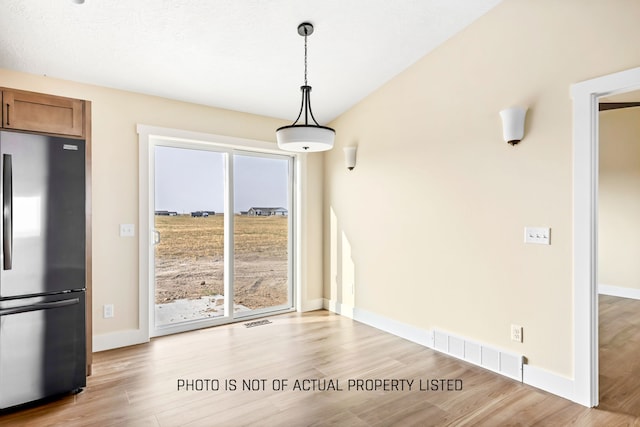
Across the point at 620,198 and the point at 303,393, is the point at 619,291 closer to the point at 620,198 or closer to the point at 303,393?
the point at 620,198

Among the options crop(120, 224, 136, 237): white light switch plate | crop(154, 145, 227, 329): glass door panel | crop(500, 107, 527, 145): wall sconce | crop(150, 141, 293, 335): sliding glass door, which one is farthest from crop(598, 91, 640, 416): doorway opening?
crop(120, 224, 136, 237): white light switch plate

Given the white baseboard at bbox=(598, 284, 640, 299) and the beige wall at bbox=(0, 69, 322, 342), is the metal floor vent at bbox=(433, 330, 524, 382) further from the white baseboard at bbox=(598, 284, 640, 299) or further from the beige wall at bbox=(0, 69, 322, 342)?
the white baseboard at bbox=(598, 284, 640, 299)

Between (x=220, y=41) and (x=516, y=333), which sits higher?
(x=220, y=41)

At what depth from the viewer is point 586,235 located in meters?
2.43

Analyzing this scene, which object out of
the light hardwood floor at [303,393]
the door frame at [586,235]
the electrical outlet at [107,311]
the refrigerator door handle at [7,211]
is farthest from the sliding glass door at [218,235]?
the door frame at [586,235]

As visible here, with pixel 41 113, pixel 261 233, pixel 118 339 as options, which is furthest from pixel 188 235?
pixel 41 113

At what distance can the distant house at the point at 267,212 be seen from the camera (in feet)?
14.6

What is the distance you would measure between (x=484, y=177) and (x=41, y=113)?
11.5 feet

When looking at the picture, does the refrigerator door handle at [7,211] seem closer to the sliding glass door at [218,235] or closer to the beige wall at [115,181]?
the beige wall at [115,181]

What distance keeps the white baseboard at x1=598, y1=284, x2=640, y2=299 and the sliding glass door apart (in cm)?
512

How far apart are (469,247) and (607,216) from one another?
4.26 m

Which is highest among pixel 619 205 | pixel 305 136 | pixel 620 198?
pixel 305 136

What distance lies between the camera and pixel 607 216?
5.77 metres

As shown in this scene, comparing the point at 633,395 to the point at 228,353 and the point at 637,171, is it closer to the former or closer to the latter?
the point at 228,353
